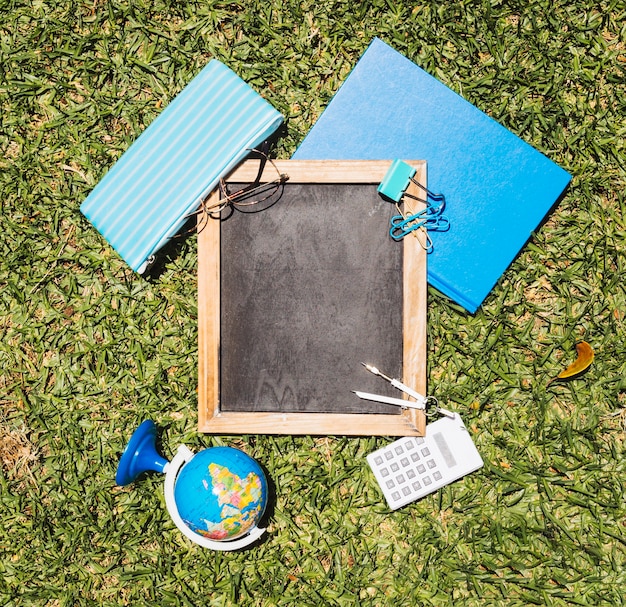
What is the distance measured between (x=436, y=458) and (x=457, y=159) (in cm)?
106

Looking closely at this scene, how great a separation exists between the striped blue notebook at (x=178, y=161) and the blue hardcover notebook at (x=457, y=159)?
10.3 inches

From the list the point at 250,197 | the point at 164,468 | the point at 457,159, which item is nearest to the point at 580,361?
the point at 457,159

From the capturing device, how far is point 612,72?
7.79 feet

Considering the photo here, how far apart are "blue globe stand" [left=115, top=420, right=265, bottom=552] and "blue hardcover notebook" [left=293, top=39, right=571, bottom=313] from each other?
1.09 m

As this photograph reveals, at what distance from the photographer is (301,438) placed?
2371 mm

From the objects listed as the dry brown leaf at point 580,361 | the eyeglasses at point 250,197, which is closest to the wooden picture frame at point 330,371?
the eyeglasses at point 250,197

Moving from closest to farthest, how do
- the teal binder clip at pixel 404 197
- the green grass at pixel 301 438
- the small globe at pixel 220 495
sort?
the small globe at pixel 220 495
the teal binder clip at pixel 404 197
the green grass at pixel 301 438

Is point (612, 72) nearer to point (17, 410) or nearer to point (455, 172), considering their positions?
point (455, 172)

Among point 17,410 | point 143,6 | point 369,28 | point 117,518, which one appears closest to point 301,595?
point 117,518

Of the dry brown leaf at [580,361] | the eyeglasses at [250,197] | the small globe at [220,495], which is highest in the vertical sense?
the eyeglasses at [250,197]

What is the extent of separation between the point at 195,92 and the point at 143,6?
552 mm

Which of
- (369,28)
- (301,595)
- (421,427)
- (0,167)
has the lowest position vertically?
(301,595)

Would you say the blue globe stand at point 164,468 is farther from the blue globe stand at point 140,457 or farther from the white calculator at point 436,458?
the white calculator at point 436,458

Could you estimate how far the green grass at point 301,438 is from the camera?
2338 mm
